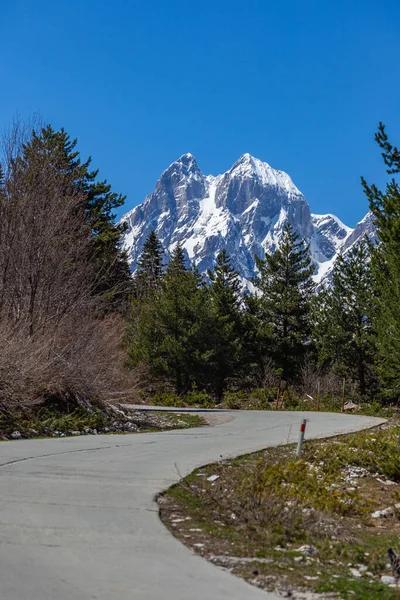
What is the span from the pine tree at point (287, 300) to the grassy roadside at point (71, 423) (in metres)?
30.0

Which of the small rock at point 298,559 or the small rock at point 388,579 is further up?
the small rock at point 298,559

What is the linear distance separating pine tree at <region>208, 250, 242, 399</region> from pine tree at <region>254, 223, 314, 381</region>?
3090 millimetres

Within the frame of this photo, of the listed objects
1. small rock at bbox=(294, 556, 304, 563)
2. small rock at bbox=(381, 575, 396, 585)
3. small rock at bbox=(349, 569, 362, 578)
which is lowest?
small rock at bbox=(381, 575, 396, 585)

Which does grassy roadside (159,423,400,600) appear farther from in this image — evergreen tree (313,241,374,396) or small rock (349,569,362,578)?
evergreen tree (313,241,374,396)

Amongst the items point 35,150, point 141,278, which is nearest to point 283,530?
point 35,150

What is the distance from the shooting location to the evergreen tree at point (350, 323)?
4362 centimetres

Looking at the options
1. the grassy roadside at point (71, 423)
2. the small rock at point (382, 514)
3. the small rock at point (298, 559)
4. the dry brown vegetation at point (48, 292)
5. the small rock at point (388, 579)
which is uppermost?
the dry brown vegetation at point (48, 292)

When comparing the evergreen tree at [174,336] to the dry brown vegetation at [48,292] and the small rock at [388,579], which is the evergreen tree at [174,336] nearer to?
the dry brown vegetation at [48,292]

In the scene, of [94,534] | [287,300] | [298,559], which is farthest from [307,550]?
[287,300]

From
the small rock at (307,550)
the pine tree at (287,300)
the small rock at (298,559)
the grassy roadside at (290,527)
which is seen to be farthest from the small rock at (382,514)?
the pine tree at (287,300)

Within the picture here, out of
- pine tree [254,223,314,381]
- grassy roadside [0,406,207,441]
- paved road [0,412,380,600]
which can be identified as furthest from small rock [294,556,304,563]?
pine tree [254,223,314,381]

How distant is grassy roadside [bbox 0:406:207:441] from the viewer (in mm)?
14516

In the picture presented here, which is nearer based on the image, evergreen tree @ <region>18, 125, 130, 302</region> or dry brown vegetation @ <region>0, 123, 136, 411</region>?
dry brown vegetation @ <region>0, 123, 136, 411</region>

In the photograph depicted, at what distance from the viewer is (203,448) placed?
1311 centimetres
